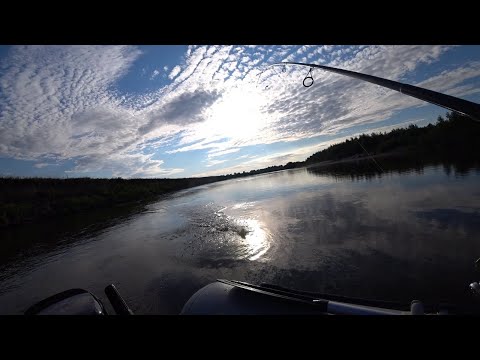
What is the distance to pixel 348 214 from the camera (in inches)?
436

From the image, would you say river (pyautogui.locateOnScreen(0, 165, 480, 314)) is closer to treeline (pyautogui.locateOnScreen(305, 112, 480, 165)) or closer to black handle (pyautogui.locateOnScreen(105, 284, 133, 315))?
black handle (pyautogui.locateOnScreen(105, 284, 133, 315))

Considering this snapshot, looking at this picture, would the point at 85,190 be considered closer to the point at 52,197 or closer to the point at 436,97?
the point at 52,197

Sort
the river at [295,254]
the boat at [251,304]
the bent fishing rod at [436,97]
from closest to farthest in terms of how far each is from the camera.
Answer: the bent fishing rod at [436,97]
the boat at [251,304]
the river at [295,254]

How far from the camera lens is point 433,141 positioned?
54906mm

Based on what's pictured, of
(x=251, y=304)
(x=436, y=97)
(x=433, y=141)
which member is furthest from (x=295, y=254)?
(x=433, y=141)

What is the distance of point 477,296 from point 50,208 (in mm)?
32691

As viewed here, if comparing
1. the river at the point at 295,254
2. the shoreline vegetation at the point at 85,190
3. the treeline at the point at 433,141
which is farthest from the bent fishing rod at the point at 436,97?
the treeline at the point at 433,141

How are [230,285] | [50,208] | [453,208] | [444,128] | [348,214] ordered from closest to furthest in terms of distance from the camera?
[230,285]
[453,208]
[348,214]
[50,208]
[444,128]

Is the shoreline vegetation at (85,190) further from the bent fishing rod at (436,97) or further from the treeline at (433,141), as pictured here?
the bent fishing rod at (436,97)

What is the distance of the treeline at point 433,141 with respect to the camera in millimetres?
37431

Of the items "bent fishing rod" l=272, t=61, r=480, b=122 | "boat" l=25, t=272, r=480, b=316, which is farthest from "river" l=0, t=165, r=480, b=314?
"bent fishing rod" l=272, t=61, r=480, b=122

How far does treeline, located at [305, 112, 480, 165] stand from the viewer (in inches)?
1474
